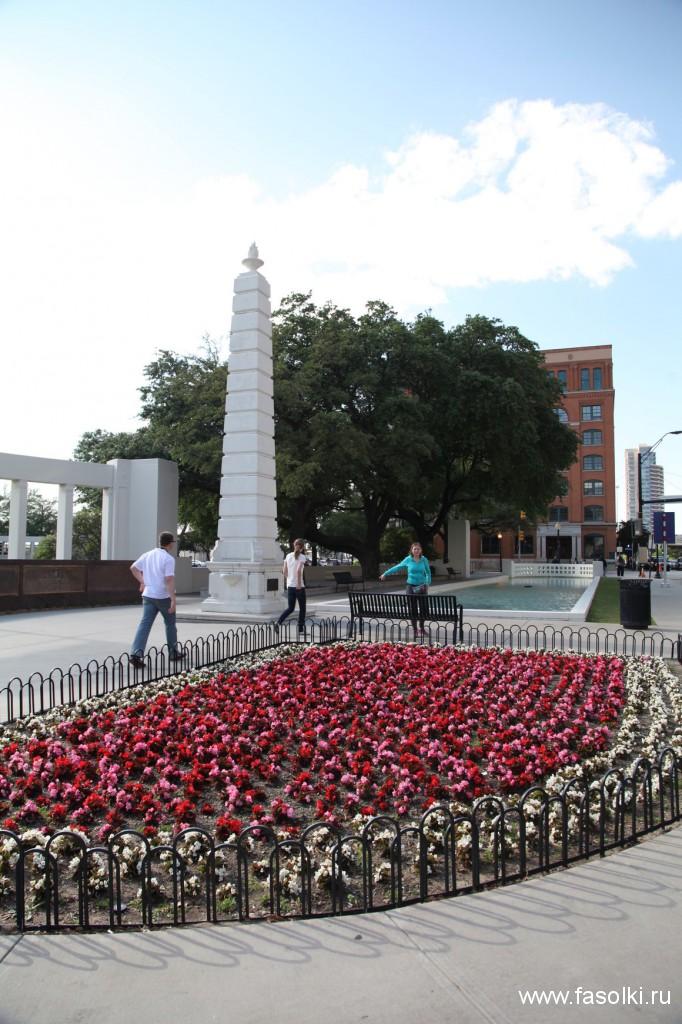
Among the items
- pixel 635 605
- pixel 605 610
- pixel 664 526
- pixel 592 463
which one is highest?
pixel 592 463

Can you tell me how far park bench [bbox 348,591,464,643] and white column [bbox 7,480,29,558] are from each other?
15534 millimetres

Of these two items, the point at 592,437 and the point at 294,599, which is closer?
the point at 294,599

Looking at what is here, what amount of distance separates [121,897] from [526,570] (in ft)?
122

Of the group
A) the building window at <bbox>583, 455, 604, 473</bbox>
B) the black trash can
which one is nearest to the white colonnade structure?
the black trash can

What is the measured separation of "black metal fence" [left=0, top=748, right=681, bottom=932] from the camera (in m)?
3.57

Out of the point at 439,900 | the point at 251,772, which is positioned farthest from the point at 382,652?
the point at 439,900

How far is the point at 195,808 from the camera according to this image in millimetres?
4980

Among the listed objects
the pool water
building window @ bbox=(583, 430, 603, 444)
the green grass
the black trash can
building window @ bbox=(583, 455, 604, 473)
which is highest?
building window @ bbox=(583, 430, 603, 444)

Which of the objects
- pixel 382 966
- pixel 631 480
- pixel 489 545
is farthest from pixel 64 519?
pixel 631 480

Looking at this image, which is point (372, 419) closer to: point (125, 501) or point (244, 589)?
point (125, 501)

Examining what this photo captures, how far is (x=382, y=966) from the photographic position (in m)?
3.06

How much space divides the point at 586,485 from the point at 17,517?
63053 millimetres

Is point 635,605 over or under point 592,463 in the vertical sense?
under

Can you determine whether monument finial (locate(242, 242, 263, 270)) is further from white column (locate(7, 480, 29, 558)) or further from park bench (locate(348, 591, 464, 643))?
white column (locate(7, 480, 29, 558))
